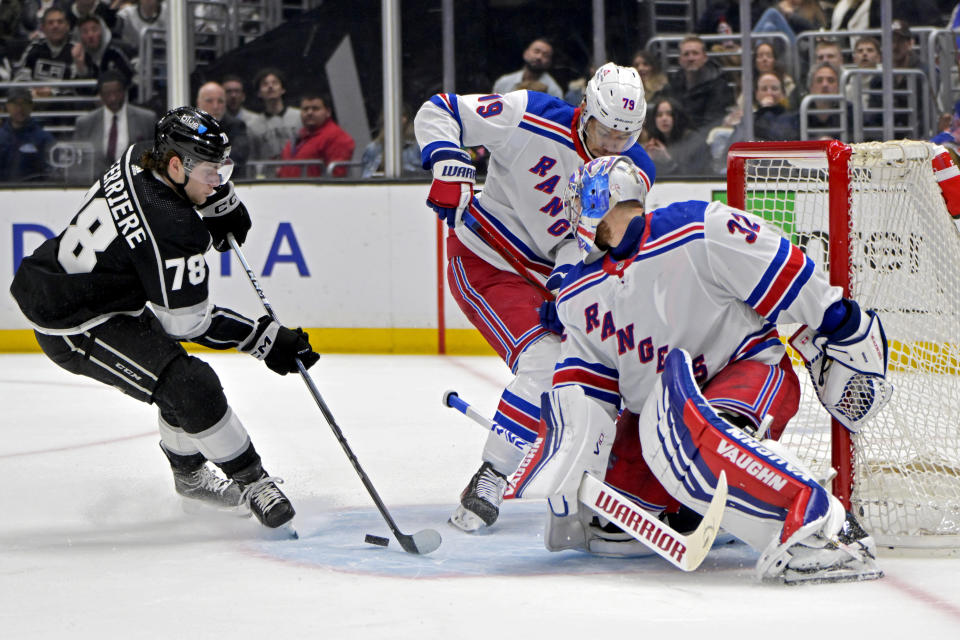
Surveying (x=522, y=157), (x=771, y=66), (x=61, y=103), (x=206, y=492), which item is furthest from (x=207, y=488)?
(x=61, y=103)

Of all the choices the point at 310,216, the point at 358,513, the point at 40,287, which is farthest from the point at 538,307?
the point at 310,216

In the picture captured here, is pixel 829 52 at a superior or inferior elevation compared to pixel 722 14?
inferior

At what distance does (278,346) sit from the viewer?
296 cm

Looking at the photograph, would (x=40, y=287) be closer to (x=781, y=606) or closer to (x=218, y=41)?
(x=781, y=606)

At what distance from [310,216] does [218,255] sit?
0.45 metres

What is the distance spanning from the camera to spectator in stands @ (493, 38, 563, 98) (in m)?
6.07

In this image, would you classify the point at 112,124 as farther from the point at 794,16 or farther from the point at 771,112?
the point at 794,16

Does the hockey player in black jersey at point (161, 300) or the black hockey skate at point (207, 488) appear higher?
the hockey player in black jersey at point (161, 300)

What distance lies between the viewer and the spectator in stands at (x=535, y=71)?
6.07 meters

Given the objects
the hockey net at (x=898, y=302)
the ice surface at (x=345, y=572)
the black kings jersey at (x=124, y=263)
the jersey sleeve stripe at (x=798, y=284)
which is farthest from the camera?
the black kings jersey at (x=124, y=263)

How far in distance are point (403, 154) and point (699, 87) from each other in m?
1.33

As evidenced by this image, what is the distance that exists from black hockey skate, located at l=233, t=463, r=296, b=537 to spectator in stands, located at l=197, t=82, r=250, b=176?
140 inches

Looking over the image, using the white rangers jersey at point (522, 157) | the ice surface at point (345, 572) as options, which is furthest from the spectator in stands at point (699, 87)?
the white rangers jersey at point (522, 157)

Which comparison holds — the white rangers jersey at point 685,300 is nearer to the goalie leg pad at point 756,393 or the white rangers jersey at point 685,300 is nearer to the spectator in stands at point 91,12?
the goalie leg pad at point 756,393
